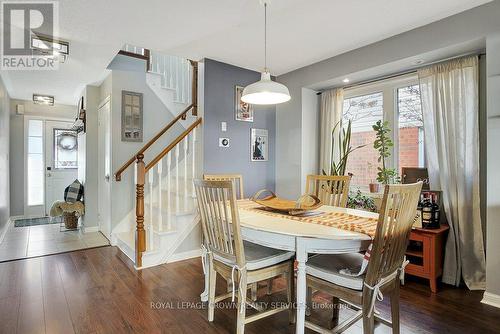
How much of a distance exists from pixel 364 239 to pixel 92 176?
4.37 m

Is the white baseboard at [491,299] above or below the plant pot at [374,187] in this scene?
below

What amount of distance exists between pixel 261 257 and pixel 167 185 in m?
1.77

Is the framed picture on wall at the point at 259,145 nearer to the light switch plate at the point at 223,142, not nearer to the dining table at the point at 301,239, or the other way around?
the light switch plate at the point at 223,142

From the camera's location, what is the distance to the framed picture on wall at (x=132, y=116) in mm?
3867

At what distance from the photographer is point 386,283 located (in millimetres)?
1565

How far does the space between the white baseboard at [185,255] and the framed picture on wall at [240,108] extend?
70.3 inches

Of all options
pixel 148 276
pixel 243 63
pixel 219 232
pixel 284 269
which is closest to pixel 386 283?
pixel 284 269

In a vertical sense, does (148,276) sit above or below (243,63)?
below

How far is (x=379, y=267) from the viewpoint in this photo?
1463mm

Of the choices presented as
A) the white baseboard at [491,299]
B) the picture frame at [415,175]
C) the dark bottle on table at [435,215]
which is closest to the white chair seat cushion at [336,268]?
the dark bottle on table at [435,215]

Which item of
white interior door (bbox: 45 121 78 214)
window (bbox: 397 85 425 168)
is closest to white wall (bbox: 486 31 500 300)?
window (bbox: 397 85 425 168)

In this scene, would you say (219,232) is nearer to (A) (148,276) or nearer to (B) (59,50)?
(A) (148,276)

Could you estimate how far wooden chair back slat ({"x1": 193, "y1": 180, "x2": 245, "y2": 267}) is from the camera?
1.63 m

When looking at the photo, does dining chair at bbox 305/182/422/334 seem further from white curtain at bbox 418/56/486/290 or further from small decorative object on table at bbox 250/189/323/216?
white curtain at bbox 418/56/486/290
